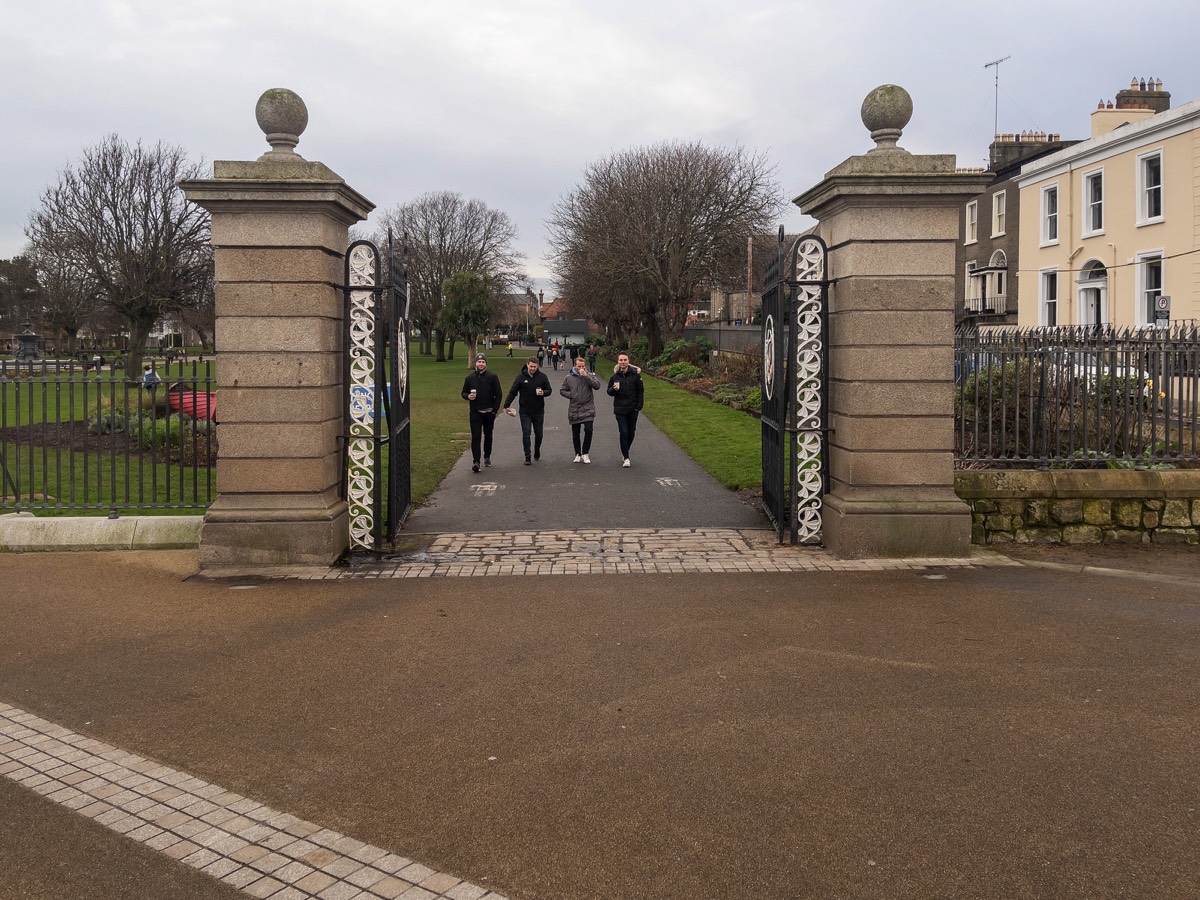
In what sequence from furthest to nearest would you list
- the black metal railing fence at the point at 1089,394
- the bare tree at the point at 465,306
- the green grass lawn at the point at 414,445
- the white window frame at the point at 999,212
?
the bare tree at the point at 465,306 → the white window frame at the point at 999,212 → the black metal railing fence at the point at 1089,394 → the green grass lawn at the point at 414,445

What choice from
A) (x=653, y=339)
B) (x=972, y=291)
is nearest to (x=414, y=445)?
(x=972, y=291)

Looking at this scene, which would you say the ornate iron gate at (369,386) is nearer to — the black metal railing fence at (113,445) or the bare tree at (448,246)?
the black metal railing fence at (113,445)

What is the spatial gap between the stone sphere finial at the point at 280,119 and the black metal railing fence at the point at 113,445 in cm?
183

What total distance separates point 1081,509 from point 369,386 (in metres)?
6.17

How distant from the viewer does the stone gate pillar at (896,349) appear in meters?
8.42

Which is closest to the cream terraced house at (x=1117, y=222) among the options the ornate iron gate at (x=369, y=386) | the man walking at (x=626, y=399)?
the man walking at (x=626, y=399)

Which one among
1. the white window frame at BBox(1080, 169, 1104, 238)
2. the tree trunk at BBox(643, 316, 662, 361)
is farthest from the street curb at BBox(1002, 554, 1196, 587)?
the tree trunk at BBox(643, 316, 662, 361)

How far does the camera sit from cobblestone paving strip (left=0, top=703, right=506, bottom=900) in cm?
337

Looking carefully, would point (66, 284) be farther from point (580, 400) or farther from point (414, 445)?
point (580, 400)

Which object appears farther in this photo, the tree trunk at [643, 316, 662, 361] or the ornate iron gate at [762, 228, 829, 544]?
the tree trunk at [643, 316, 662, 361]

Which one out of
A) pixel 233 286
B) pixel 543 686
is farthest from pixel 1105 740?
pixel 233 286

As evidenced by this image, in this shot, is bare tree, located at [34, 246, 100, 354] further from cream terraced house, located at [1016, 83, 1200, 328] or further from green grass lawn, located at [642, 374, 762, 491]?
cream terraced house, located at [1016, 83, 1200, 328]

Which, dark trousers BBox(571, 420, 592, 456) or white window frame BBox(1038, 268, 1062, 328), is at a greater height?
white window frame BBox(1038, 268, 1062, 328)

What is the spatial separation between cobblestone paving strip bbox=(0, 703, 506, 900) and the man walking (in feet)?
36.2
